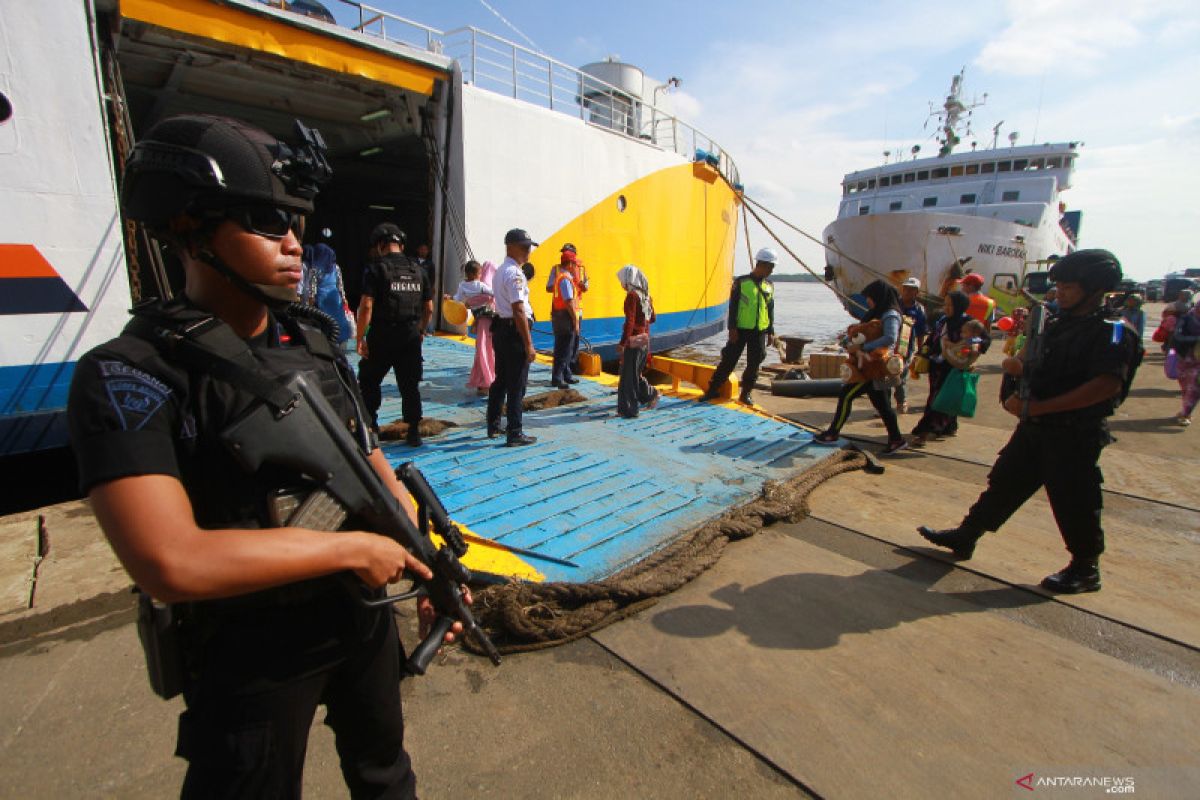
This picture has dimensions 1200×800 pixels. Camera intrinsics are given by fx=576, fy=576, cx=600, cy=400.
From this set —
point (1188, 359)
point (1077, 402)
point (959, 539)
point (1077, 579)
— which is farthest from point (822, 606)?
point (1188, 359)

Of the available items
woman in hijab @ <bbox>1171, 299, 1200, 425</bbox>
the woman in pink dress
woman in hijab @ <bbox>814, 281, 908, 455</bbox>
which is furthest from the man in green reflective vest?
woman in hijab @ <bbox>1171, 299, 1200, 425</bbox>

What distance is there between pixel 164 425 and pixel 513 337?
13.1 ft

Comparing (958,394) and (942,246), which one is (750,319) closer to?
(958,394)

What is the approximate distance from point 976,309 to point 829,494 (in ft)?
11.5

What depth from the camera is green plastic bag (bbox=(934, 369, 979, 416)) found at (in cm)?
576

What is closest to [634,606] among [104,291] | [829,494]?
[829,494]

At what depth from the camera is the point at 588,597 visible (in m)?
2.82

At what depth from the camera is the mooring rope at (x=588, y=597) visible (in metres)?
2.64

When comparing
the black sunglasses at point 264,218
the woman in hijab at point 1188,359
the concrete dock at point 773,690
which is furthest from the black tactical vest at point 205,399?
the woman in hijab at point 1188,359

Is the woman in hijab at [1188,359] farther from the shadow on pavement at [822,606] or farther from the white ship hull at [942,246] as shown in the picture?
the white ship hull at [942,246]

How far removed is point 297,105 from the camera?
9.89 metres

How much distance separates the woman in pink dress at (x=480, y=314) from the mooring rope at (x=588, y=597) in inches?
123

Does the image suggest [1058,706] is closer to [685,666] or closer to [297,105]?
[685,666]

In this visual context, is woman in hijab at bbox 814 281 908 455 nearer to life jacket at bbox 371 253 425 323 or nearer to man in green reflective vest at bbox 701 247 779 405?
man in green reflective vest at bbox 701 247 779 405
